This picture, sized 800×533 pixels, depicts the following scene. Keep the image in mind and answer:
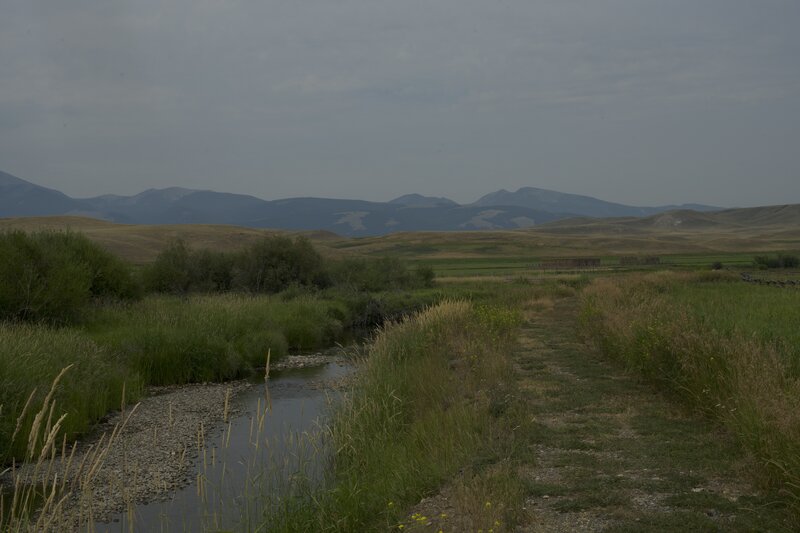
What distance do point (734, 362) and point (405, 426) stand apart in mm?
5927

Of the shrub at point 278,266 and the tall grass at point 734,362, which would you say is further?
the shrub at point 278,266

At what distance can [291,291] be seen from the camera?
39.9 metres

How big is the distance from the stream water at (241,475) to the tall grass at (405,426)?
52 cm

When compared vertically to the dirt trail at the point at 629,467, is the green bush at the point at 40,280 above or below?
above

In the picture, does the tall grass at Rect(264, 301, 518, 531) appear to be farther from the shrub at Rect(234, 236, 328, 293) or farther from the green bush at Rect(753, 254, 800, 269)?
the green bush at Rect(753, 254, 800, 269)

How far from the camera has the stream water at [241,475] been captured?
9.02 m

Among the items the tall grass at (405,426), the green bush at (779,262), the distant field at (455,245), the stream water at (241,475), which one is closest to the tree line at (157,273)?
the stream water at (241,475)

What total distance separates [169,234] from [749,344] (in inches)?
3689

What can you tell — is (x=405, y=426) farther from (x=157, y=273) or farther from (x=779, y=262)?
(x=779, y=262)

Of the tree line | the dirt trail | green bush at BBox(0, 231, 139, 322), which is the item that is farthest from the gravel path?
the tree line

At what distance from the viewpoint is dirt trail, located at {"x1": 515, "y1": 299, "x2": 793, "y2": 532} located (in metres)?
6.89

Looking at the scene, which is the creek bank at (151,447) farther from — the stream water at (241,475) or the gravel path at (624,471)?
the gravel path at (624,471)

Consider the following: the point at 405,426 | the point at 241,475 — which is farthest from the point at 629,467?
the point at 241,475

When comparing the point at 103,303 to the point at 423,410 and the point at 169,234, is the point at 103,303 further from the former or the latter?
the point at 169,234
